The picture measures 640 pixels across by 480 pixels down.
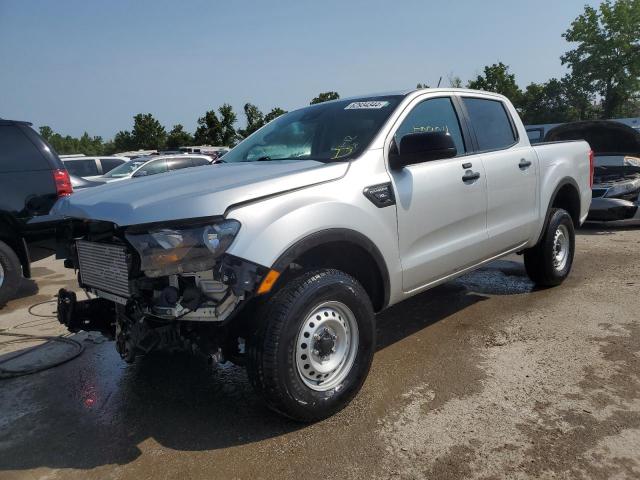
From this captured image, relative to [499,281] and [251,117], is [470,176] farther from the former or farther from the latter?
[251,117]

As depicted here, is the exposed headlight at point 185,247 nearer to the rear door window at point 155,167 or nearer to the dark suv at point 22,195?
the dark suv at point 22,195

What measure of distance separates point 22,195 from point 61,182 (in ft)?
1.33

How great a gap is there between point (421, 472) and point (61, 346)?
10.7ft

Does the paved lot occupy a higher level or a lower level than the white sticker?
lower

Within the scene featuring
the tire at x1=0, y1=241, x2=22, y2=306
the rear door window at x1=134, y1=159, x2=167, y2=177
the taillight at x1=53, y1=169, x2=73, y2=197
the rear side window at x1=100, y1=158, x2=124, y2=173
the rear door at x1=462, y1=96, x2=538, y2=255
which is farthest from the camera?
the rear side window at x1=100, y1=158, x2=124, y2=173

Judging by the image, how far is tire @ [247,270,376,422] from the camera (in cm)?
267

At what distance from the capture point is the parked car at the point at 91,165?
49.3 ft

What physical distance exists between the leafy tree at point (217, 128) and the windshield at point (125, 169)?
96.2 feet

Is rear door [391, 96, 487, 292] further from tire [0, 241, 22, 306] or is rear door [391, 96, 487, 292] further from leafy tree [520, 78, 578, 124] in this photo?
leafy tree [520, 78, 578, 124]

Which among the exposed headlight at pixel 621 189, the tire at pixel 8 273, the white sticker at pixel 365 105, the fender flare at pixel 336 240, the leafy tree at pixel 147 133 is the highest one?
the leafy tree at pixel 147 133

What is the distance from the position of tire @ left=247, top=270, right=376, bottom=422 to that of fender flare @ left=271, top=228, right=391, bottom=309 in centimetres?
18

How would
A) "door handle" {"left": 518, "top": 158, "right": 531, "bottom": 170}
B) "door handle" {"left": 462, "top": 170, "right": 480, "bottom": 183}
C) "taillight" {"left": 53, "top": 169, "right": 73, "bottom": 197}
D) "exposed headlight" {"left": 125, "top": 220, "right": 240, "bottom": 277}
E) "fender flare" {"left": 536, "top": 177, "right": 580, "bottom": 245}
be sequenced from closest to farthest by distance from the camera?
1. "exposed headlight" {"left": 125, "top": 220, "right": 240, "bottom": 277}
2. "door handle" {"left": 462, "top": 170, "right": 480, "bottom": 183}
3. "door handle" {"left": 518, "top": 158, "right": 531, "bottom": 170}
4. "fender flare" {"left": 536, "top": 177, "right": 580, "bottom": 245}
5. "taillight" {"left": 53, "top": 169, "right": 73, "bottom": 197}

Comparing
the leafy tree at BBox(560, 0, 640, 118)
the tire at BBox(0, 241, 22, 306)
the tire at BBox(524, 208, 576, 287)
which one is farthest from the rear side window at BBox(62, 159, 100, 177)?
the leafy tree at BBox(560, 0, 640, 118)

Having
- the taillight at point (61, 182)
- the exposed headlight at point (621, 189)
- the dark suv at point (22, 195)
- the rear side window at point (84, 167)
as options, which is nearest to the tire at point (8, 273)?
the dark suv at point (22, 195)
